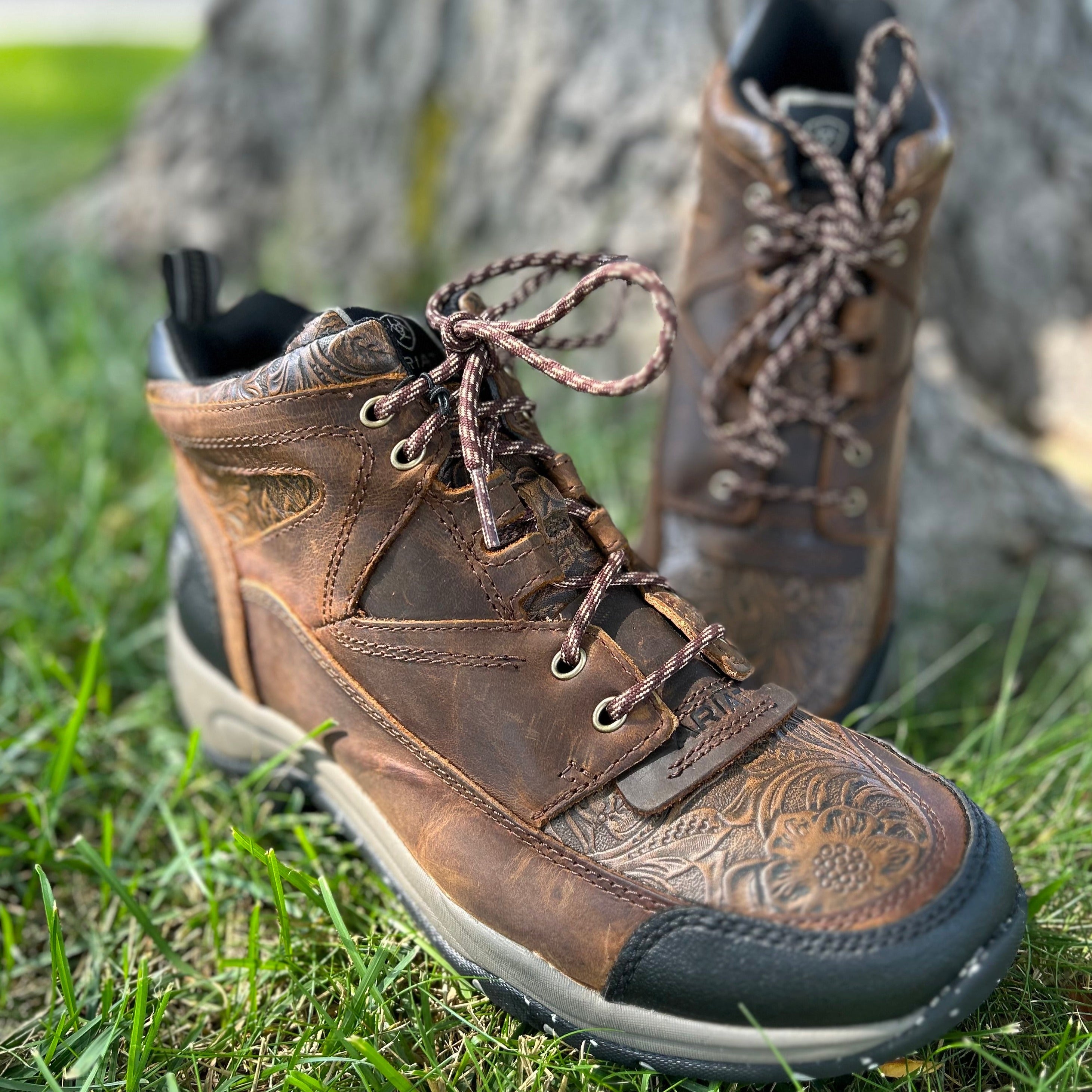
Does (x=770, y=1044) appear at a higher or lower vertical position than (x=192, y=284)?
lower

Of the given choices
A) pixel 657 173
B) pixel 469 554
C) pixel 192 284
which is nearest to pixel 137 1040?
pixel 469 554

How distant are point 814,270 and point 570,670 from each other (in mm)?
1237

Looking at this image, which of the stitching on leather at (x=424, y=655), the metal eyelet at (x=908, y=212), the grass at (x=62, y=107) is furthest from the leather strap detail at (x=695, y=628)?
the grass at (x=62, y=107)

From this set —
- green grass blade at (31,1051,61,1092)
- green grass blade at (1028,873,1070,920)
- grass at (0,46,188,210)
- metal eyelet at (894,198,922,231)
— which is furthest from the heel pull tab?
grass at (0,46,188,210)

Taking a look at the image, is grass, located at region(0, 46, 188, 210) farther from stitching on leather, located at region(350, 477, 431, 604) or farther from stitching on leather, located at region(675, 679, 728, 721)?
stitching on leather, located at region(675, 679, 728, 721)

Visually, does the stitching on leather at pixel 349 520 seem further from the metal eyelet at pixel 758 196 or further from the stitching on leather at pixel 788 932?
the metal eyelet at pixel 758 196

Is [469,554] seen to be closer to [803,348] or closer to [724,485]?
[724,485]

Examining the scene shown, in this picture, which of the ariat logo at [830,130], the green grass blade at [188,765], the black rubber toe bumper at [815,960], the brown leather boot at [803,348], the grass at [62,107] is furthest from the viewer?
the grass at [62,107]

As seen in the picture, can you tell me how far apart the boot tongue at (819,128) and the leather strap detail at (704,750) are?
1.35m

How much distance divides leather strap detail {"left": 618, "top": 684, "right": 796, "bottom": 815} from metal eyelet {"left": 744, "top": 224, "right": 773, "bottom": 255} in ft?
4.03

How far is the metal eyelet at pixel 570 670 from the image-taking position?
1.41 meters

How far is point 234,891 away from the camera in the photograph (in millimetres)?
1752

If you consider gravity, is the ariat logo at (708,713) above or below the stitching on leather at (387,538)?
below

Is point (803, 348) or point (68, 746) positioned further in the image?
point (803, 348)
